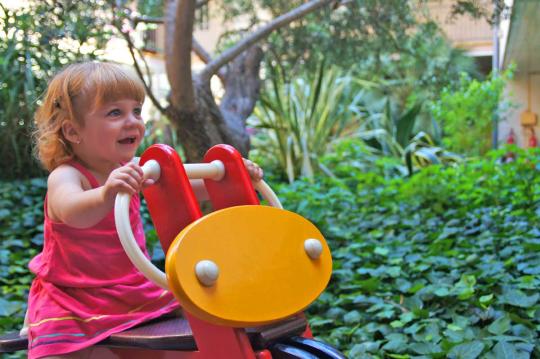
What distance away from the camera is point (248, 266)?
4.65 ft

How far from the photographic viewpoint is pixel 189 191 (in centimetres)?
152

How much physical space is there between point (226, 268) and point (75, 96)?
2.28ft

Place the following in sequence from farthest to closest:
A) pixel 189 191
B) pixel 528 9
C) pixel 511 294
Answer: pixel 528 9 → pixel 511 294 → pixel 189 191

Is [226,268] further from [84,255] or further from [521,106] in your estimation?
[521,106]

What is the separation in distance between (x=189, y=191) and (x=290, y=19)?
3.44 meters

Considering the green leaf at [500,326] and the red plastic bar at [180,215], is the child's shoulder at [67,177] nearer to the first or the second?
the red plastic bar at [180,215]

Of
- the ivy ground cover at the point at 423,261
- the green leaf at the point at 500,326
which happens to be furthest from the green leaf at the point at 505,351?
the green leaf at the point at 500,326

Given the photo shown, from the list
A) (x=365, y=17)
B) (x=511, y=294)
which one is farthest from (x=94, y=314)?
(x=365, y=17)

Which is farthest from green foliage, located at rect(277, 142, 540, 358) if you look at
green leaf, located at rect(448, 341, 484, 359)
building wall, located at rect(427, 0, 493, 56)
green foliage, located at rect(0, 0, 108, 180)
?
building wall, located at rect(427, 0, 493, 56)

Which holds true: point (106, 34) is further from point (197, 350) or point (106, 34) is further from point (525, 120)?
point (525, 120)

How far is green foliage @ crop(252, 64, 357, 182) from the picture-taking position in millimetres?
8055

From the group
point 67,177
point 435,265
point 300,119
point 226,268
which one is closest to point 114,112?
point 67,177

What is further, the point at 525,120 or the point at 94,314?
the point at 525,120

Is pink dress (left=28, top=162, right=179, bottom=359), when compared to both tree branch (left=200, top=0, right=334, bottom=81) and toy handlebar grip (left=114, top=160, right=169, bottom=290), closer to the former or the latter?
toy handlebar grip (left=114, top=160, right=169, bottom=290)
